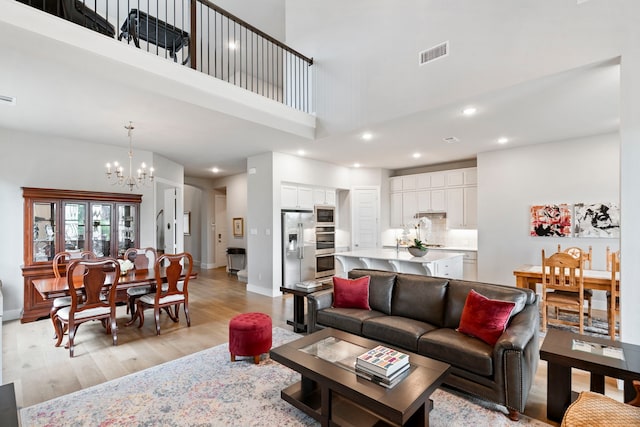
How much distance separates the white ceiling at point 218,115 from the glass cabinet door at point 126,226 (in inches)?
47.0

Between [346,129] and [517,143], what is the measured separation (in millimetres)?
3197

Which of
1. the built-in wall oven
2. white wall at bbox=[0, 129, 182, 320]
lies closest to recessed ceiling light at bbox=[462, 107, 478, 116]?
the built-in wall oven

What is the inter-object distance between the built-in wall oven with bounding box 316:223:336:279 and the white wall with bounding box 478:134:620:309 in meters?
3.12

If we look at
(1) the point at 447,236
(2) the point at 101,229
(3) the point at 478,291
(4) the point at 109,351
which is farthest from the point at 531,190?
(2) the point at 101,229

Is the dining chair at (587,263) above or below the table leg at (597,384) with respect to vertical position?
above

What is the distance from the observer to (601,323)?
4250 mm

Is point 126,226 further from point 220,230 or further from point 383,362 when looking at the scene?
point 383,362

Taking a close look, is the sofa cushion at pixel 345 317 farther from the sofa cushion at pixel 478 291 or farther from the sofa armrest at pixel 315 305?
the sofa cushion at pixel 478 291

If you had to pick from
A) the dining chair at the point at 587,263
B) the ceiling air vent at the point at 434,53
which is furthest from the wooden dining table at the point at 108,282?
the dining chair at the point at 587,263

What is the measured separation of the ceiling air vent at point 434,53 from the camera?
3801mm

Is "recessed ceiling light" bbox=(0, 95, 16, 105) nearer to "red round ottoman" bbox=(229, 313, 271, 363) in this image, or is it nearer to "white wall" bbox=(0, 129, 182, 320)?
"white wall" bbox=(0, 129, 182, 320)

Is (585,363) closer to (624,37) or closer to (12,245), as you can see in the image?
(624,37)

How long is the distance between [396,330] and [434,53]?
3.30 metres

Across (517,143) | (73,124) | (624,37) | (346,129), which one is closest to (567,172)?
(517,143)
